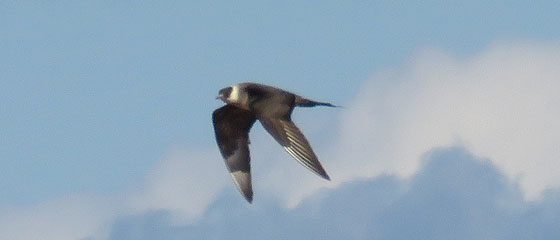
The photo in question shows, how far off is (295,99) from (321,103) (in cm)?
39

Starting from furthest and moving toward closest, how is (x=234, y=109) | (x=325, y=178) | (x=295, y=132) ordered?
1. (x=234, y=109)
2. (x=295, y=132)
3. (x=325, y=178)

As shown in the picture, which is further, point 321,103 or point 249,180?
point 249,180

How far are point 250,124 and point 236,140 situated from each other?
1.04ft

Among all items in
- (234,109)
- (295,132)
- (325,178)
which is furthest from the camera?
(234,109)

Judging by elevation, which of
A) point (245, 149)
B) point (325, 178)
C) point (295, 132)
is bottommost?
point (325, 178)

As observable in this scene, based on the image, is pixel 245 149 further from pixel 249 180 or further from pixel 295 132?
pixel 295 132

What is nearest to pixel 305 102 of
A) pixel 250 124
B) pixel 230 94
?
pixel 230 94

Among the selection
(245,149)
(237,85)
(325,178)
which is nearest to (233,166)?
(245,149)

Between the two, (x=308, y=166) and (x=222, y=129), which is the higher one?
(x=222, y=129)

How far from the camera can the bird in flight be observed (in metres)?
19.8

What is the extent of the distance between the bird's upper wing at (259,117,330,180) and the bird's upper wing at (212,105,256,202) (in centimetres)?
209

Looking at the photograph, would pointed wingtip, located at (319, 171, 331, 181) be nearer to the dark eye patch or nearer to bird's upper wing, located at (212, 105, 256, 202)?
the dark eye patch

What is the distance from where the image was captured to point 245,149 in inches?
899

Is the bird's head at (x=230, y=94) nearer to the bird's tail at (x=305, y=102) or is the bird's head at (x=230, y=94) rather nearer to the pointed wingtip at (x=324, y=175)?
the bird's tail at (x=305, y=102)
